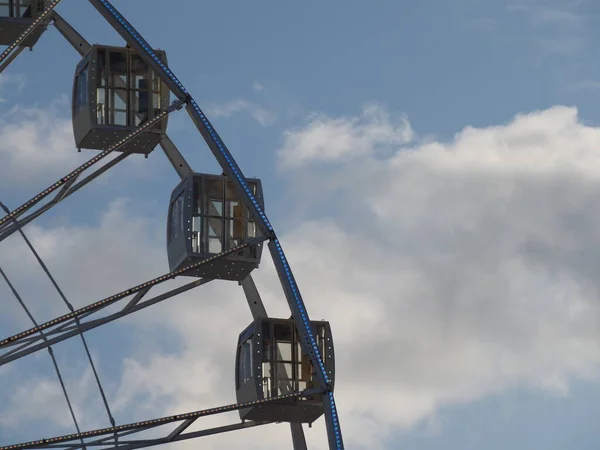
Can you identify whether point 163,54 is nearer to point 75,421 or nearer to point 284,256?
point 284,256

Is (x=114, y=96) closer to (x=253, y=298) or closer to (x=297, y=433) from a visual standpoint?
(x=253, y=298)

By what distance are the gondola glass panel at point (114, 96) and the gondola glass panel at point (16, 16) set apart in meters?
1.28

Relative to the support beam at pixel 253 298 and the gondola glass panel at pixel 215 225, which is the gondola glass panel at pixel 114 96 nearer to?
the gondola glass panel at pixel 215 225

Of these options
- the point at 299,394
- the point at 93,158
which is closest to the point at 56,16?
the point at 93,158

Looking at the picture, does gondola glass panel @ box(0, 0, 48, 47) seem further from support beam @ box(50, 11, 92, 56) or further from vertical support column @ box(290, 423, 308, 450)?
vertical support column @ box(290, 423, 308, 450)

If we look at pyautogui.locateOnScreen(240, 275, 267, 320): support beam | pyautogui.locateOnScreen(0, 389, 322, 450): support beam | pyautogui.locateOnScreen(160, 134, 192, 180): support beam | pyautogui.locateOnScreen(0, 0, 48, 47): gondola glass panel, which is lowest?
pyautogui.locateOnScreen(0, 389, 322, 450): support beam

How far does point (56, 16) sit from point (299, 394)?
8.99 meters

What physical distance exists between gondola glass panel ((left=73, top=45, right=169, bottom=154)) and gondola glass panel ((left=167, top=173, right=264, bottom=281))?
1.59 m

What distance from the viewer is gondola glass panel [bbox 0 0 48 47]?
29.3m

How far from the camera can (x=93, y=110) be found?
94.8 feet

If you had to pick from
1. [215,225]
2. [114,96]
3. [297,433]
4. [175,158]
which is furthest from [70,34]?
[297,433]

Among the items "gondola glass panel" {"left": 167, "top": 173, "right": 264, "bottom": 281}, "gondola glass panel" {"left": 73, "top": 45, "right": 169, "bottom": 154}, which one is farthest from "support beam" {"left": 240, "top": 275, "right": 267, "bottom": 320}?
"gondola glass panel" {"left": 73, "top": 45, "right": 169, "bottom": 154}

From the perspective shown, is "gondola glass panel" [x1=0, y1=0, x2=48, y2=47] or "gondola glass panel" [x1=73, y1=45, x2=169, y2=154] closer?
"gondola glass panel" [x1=73, y1=45, x2=169, y2=154]

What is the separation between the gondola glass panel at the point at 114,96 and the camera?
95.1 ft
